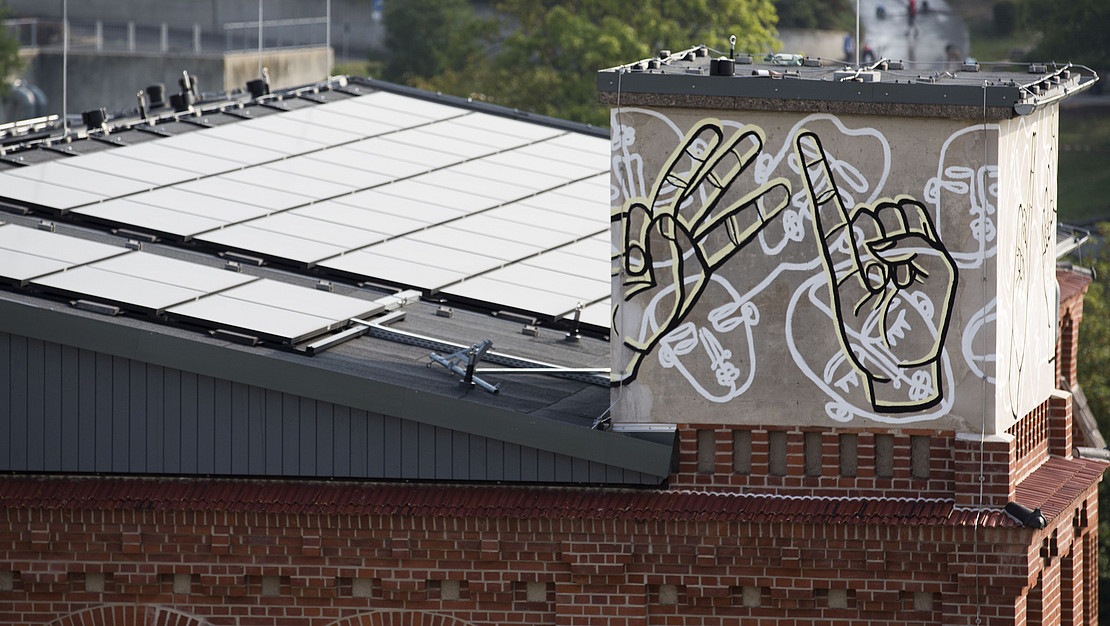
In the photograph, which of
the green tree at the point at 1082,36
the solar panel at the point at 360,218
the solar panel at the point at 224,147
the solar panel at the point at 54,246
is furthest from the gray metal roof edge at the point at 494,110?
the green tree at the point at 1082,36

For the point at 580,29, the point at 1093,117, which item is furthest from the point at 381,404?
the point at 1093,117

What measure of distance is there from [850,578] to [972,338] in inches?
104

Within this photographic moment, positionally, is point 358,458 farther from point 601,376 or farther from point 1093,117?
point 1093,117

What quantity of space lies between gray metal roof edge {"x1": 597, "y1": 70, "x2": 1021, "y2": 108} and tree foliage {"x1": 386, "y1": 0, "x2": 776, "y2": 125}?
161ft

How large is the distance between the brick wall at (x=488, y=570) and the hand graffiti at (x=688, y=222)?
2200 mm

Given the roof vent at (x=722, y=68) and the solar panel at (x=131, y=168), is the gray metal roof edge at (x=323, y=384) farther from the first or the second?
the solar panel at (x=131, y=168)

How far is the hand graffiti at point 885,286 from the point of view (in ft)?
52.3

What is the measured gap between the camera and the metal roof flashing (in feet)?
51.2

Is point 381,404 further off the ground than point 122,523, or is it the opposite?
point 381,404

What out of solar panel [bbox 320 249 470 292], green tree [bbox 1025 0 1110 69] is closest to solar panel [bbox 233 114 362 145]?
solar panel [bbox 320 249 470 292]

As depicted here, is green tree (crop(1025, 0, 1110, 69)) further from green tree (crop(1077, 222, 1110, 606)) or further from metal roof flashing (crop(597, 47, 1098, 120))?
metal roof flashing (crop(597, 47, 1098, 120))

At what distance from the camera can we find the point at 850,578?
1645 centimetres

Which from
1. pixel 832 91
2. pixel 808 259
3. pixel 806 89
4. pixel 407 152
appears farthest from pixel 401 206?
pixel 832 91

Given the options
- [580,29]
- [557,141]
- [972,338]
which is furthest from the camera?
[580,29]
